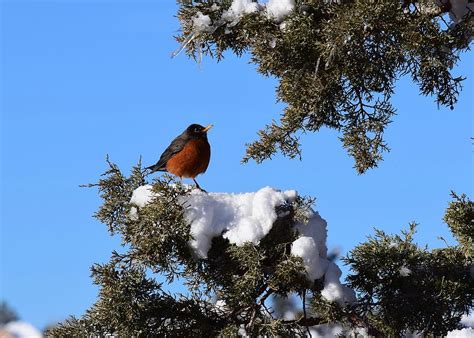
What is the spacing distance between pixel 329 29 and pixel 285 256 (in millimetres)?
1903

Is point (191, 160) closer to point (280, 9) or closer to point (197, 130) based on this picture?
point (197, 130)

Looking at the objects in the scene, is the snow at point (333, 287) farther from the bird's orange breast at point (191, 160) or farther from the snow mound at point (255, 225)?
the bird's orange breast at point (191, 160)

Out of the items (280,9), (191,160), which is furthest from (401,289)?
(280,9)

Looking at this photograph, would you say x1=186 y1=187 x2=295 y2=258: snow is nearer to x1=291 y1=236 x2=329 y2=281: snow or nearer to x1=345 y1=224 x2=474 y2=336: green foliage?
x1=291 y1=236 x2=329 y2=281: snow

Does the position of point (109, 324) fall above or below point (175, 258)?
below

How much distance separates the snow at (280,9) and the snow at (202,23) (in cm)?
54

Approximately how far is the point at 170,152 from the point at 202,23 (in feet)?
4.79

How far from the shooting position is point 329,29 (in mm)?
5691

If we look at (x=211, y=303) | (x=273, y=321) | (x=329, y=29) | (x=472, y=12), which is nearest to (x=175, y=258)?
(x=211, y=303)

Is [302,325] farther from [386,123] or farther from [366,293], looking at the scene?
[386,123]

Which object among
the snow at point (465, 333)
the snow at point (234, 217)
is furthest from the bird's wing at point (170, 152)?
the snow at point (465, 333)

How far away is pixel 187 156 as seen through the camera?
687 centimetres

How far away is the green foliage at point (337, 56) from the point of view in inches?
233

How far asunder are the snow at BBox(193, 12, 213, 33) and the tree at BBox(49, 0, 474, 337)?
0.04 feet
